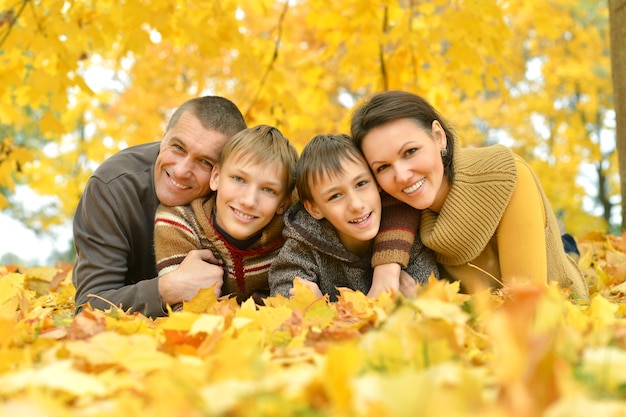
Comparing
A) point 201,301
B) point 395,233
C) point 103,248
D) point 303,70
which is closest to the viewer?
point 201,301

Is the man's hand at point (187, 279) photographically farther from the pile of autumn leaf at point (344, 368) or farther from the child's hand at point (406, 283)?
the pile of autumn leaf at point (344, 368)

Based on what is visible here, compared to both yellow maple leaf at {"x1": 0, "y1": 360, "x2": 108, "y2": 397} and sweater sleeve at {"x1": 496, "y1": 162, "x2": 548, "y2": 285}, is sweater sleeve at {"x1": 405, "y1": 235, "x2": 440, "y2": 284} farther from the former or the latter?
yellow maple leaf at {"x1": 0, "y1": 360, "x2": 108, "y2": 397}

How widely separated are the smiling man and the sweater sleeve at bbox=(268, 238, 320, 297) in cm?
24

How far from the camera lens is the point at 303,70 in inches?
196

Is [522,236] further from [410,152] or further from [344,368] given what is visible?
[344,368]

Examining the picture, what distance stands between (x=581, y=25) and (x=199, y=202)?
903 centimetres

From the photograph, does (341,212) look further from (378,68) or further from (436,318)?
(378,68)

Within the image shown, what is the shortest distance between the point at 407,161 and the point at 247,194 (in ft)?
2.24

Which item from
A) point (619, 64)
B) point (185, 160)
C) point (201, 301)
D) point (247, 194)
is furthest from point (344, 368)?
point (619, 64)

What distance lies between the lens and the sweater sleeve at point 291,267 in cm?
253

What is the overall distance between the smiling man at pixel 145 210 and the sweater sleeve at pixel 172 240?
0.07 meters

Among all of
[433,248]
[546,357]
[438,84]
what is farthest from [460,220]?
[438,84]

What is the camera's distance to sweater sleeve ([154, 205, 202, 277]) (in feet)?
8.56

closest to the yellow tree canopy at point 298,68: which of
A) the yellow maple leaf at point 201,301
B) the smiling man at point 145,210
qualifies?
the smiling man at point 145,210
